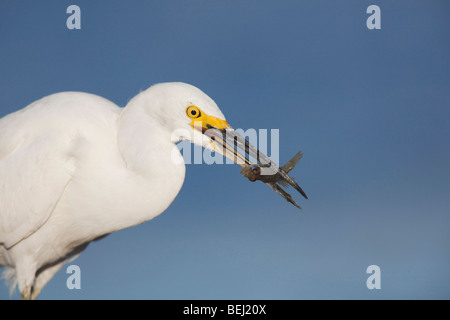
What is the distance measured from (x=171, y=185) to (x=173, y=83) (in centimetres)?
65

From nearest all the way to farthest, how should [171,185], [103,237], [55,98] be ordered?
[171,185]
[55,98]
[103,237]

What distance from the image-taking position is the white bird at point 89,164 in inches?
117

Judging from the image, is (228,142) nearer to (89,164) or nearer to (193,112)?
(193,112)

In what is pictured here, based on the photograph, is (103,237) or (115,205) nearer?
(115,205)

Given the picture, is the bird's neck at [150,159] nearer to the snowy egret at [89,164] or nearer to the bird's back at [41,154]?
the snowy egret at [89,164]

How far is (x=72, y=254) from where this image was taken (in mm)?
3809

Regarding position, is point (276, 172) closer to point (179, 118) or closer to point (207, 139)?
point (207, 139)

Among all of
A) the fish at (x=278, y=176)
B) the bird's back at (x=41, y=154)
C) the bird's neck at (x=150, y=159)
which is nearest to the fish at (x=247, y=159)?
the fish at (x=278, y=176)

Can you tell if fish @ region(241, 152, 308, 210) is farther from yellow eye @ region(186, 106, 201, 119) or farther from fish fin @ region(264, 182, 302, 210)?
yellow eye @ region(186, 106, 201, 119)

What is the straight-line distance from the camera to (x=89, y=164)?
3094mm

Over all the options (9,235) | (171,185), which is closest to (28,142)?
(9,235)

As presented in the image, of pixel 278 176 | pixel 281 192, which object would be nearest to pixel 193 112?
pixel 278 176

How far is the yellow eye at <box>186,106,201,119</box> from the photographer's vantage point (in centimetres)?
296

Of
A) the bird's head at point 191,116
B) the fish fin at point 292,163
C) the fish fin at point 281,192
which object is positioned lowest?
the fish fin at point 281,192
